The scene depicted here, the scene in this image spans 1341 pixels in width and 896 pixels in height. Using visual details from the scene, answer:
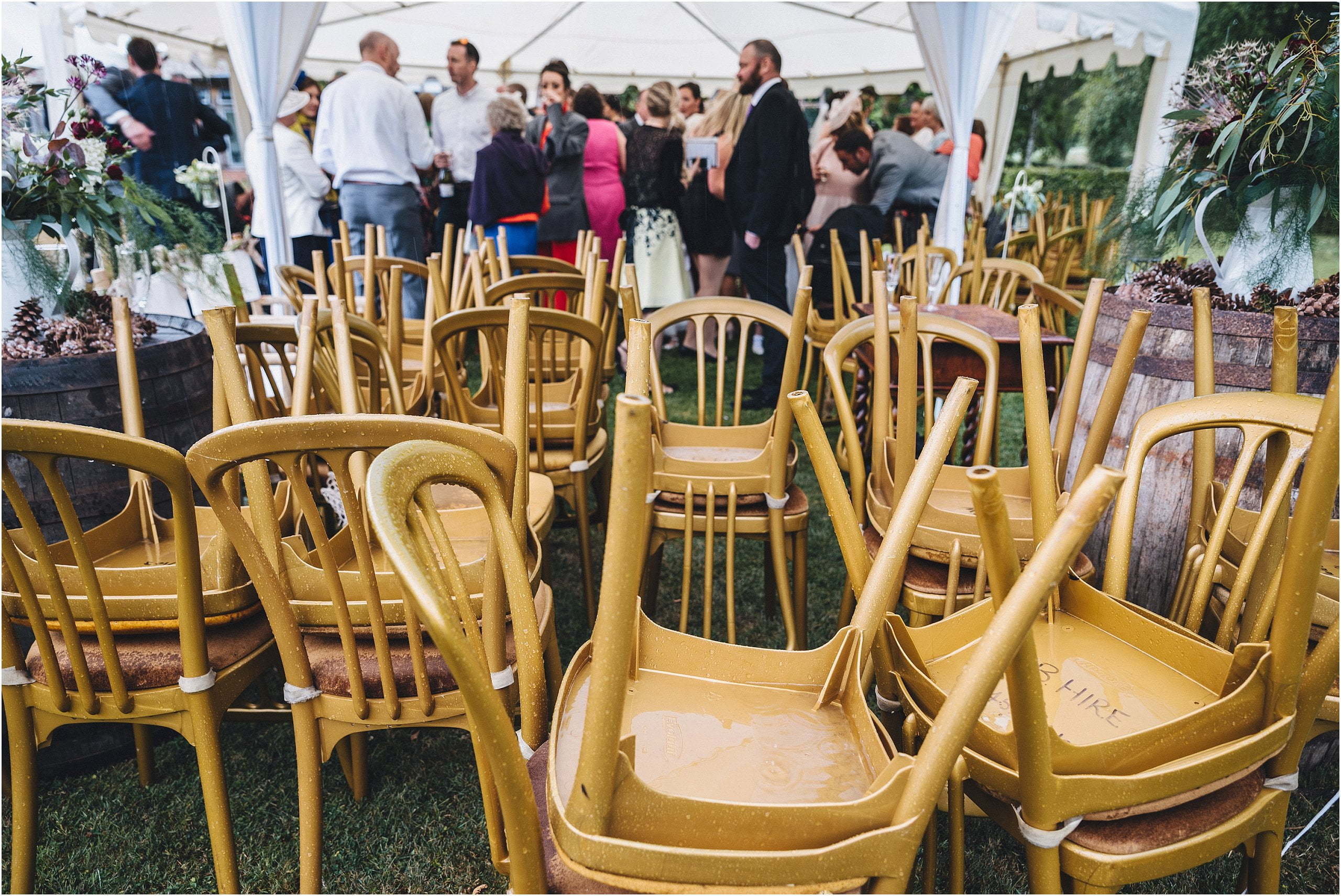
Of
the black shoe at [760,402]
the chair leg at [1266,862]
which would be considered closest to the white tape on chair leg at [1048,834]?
the chair leg at [1266,862]

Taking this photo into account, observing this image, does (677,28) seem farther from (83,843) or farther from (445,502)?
(83,843)

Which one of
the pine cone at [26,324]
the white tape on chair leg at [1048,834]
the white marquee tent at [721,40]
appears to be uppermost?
the white marquee tent at [721,40]

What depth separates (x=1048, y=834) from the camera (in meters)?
0.78

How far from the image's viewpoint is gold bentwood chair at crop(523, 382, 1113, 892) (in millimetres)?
563

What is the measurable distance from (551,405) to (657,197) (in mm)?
2782

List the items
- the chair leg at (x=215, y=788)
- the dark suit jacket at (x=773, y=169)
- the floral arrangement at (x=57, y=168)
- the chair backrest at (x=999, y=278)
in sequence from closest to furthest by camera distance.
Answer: the chair leg at (x=215, y=788)
the floral arrangement at (x=57, y=168)
the chair backrest at (x=999, y=278)
the dark suit jacket at (x=773, y=169)

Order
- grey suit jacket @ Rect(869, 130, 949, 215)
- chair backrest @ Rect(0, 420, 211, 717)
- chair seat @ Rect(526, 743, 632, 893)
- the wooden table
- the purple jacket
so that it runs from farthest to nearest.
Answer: grey suit jacket @ Rect(869, 130, 949, 215), the purple jacket, the wooden table, chair backrest @ Rect(0, 420, 211, 717), chair seat @ Rect(526, 743, 632, 893)

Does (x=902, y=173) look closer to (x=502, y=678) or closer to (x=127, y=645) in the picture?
(x=502, y=678)

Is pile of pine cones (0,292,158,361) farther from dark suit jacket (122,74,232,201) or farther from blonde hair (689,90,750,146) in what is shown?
blonde hair (689,90,750,146)

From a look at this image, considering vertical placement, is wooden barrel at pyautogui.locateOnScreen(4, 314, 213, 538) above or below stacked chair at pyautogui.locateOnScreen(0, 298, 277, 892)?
above

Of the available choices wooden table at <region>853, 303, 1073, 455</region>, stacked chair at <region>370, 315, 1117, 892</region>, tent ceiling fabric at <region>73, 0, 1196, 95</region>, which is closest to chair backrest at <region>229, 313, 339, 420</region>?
stacked chair at <region>370, 315, 1117, 892</region>

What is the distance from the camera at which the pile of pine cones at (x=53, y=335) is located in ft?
5.26

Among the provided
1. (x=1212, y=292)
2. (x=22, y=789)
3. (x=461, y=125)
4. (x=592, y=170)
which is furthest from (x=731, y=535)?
(x=461, y=125)

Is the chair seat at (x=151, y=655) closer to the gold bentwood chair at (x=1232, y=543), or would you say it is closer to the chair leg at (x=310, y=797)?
the chair leg at (x=310, y=797)
